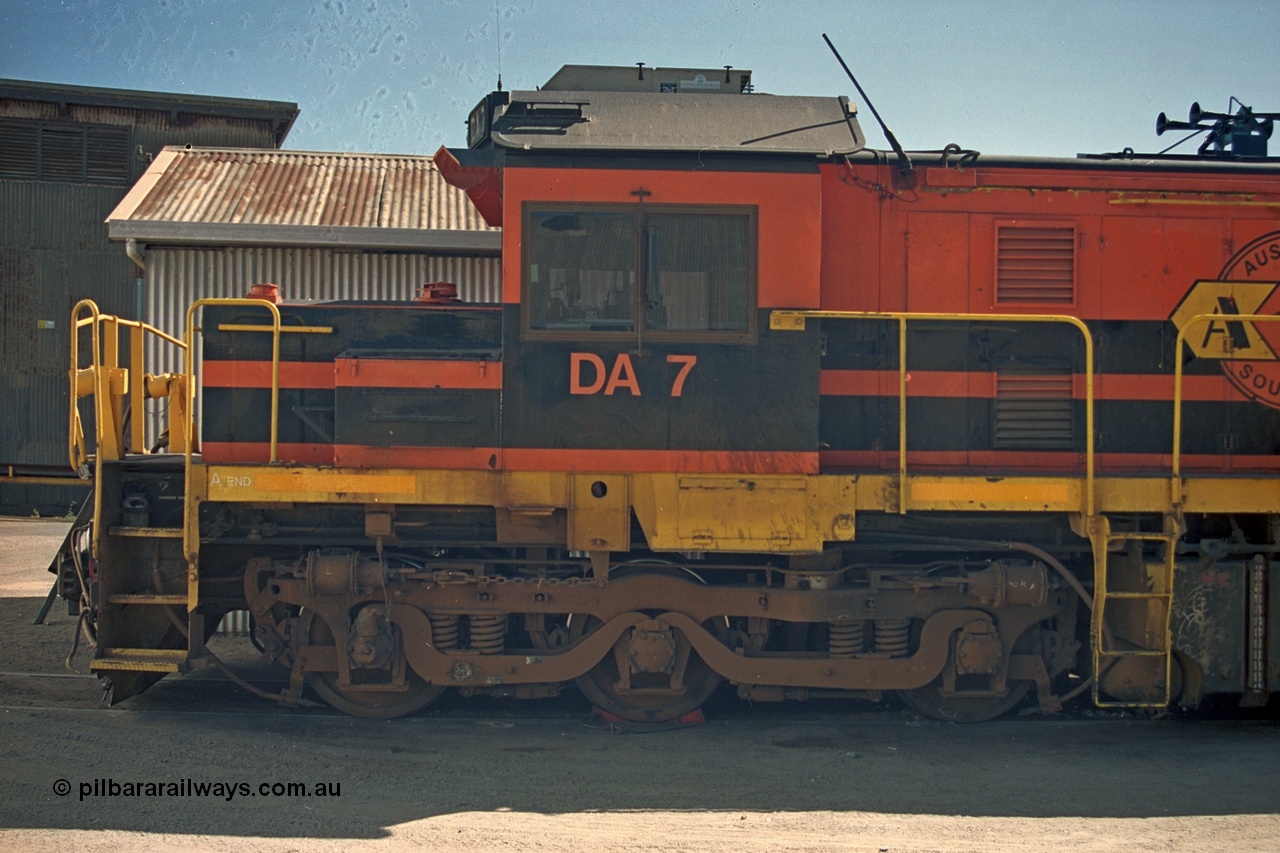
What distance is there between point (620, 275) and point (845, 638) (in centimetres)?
282

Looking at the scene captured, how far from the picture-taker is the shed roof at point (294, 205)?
11062 millimetres

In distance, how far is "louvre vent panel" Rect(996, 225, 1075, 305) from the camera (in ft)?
23.7

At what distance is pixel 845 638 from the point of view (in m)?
6.92

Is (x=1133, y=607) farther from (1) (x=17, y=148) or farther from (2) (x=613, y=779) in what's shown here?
(1) (x=17, y=148)

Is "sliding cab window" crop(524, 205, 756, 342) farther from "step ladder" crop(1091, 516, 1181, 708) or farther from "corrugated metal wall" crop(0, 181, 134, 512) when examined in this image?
"corrugated metal wall" crop(0, 181, 134, 512)

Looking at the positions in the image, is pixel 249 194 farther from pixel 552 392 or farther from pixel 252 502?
pixel 552 392

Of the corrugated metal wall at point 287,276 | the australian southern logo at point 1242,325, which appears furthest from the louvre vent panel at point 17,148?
the australian southern logo at point 1242,325

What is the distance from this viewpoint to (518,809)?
544 cm

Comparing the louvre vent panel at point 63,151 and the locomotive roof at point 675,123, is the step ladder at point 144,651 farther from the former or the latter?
the louvre vent panel at point 63,151

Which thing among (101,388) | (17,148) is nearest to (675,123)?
(101,388)

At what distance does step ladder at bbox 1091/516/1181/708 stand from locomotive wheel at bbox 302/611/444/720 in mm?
4441

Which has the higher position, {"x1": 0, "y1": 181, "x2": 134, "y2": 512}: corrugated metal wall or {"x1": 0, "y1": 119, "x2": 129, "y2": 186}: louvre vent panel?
{"x1": 0, "y1": 119, "x2": 129, "y2": 186}: louvre vent panel

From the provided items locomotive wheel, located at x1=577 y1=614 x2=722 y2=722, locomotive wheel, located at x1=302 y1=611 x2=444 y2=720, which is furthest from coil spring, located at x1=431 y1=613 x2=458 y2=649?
locomotive wheel, located at x1=577 y1=614 x2=722 y2=722

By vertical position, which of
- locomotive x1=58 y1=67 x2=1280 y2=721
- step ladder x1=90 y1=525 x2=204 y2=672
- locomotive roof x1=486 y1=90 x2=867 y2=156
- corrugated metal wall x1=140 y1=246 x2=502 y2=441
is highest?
locomotive roof x1=486 y1=90 x2=867 y2=156
